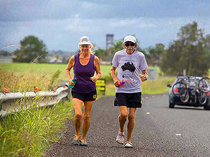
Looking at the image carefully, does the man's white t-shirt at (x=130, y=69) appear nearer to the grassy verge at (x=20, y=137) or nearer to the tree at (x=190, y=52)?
the grassy verge at (x=20, y=137)

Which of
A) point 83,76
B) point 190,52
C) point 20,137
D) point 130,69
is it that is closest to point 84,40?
point 83,76

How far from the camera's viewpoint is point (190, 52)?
86500mm

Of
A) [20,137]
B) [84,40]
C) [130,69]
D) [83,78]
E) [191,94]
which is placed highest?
[84,40]

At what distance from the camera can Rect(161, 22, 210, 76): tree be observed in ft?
283

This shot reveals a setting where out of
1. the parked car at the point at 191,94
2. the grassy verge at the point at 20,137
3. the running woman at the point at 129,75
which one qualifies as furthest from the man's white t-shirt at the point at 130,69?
the parked car at the point at 191,94

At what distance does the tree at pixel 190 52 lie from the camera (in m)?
86.2

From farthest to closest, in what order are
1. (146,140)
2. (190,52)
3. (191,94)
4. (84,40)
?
1. (190,52)
2. (191,94)
3. (146,140)
4. (84,40)

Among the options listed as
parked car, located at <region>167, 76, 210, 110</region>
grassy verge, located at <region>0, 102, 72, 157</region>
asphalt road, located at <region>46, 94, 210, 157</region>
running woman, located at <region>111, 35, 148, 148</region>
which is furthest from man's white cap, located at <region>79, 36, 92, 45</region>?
parked car, located at <region>167, 76, 210, 110</region>

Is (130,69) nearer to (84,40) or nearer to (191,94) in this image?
(84,40)

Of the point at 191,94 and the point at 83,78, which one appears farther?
the point at 191,94

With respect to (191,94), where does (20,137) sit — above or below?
above

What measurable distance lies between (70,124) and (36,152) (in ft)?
16.2

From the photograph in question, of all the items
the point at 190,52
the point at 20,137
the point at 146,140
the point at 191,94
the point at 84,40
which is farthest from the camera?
the point at 190,52

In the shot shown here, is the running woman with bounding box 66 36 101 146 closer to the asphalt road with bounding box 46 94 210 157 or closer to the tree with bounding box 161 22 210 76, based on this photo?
the asphalt road with bounding box 46 94 210 157
